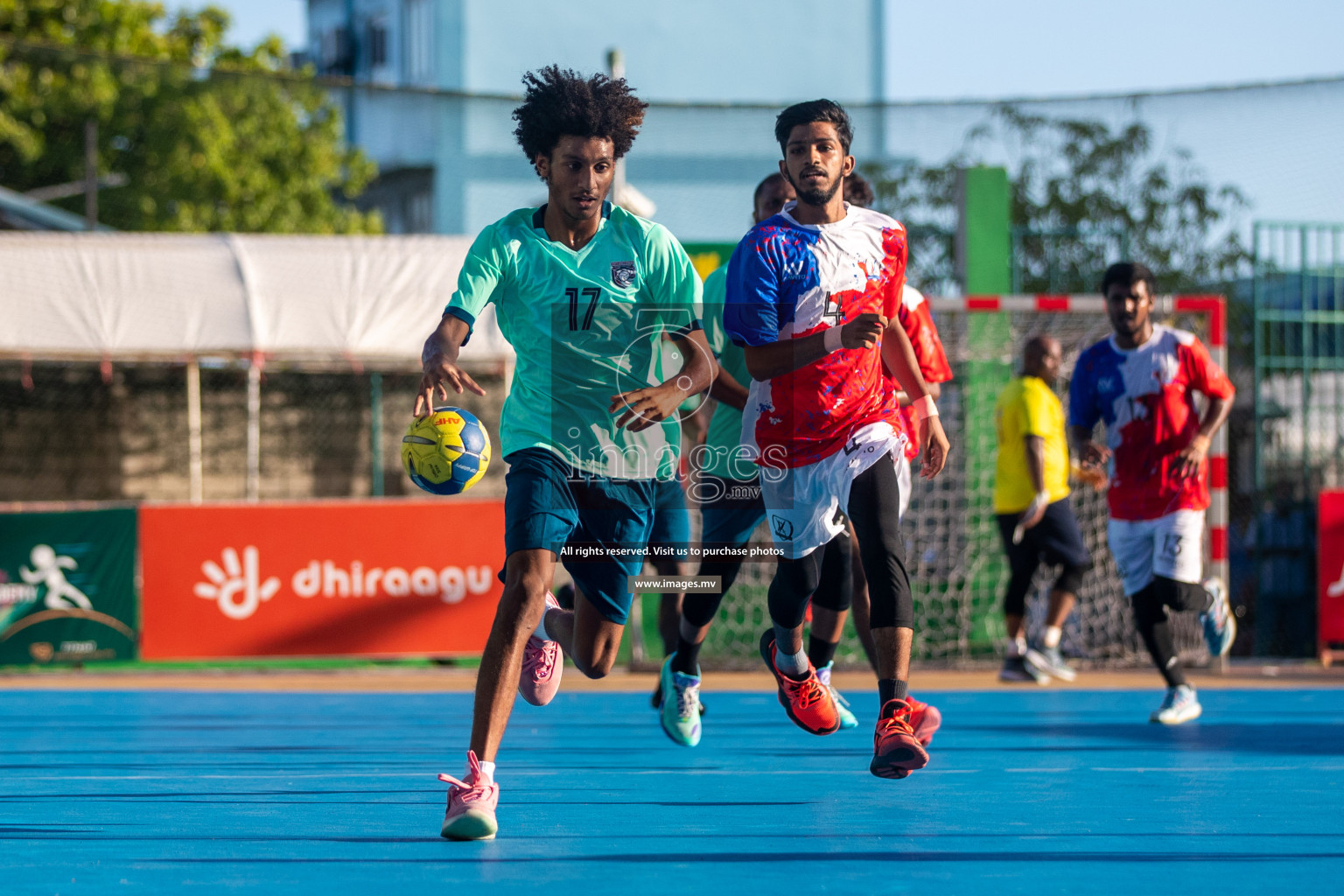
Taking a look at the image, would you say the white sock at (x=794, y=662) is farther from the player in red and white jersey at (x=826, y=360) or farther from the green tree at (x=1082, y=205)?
the green tree at (x=1082, y=205)

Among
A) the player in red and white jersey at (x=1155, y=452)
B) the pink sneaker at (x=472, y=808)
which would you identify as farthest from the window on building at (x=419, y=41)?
the pink sneaker at (x=472, y=808)

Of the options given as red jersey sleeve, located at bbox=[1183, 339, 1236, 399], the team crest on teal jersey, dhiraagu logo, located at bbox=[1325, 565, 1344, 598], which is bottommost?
dhiraagu logo, located at bbox=[1325, 565, 1344, 598]

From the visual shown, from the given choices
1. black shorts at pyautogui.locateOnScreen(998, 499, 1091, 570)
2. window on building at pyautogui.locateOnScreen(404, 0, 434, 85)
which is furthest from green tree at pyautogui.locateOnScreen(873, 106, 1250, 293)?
window on building at pyautogui.locateOnScreen(404, 0, 434, 85)

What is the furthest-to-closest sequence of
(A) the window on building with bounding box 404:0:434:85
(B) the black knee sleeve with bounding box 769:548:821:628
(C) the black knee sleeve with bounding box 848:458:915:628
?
1. (A) the window on building with bounding box 404:0:434:85
2. (B) the black knee sleeve with bounding box 769:548:821:628
3. (C) the black knee sleeve with bounding box 848:458:915:628

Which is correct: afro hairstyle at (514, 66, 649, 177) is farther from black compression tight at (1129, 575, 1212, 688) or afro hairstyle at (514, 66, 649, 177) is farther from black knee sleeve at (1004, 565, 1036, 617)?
black knee sleeve at (1004, 565, 1036, 617)

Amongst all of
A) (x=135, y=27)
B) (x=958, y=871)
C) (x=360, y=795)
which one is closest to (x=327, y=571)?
(x=360, y=795)

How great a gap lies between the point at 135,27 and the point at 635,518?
1082 inches

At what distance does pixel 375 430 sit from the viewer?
539 inches

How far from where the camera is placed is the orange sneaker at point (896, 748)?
430cm

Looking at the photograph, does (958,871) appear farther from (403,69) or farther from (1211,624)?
(403,69)

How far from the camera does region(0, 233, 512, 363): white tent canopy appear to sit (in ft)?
42.0

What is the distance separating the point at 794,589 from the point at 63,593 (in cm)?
727

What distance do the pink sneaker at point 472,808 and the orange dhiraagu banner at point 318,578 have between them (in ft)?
21.2

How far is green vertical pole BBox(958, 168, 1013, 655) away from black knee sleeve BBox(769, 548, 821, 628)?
5882 mm
